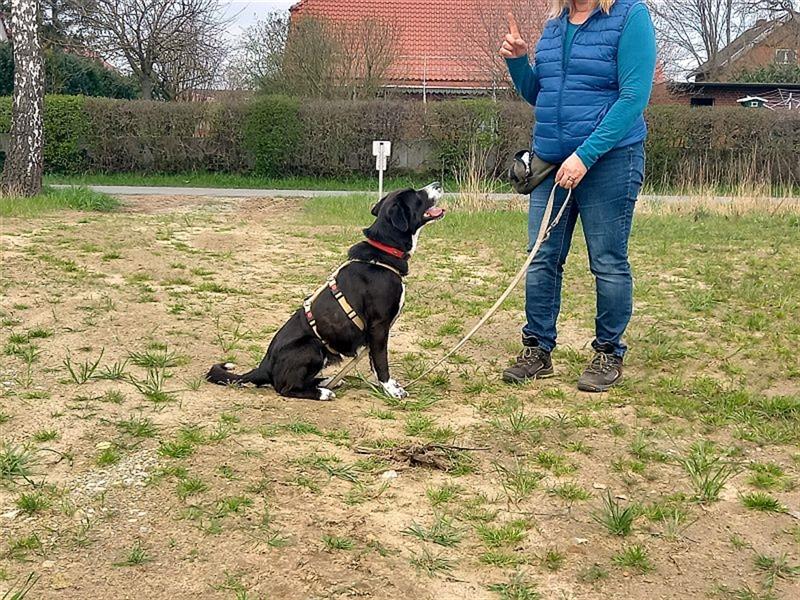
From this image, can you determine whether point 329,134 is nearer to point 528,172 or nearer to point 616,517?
point 528,172

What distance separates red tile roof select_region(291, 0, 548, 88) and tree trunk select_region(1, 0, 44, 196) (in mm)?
12503

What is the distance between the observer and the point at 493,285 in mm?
7547

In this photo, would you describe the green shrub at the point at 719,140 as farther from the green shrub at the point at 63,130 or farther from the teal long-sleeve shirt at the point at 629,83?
the teal long-sleeve shirt at the point at 629,83

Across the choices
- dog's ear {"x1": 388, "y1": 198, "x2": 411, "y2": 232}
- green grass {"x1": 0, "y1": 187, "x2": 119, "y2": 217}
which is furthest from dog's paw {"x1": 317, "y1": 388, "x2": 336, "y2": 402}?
green grass {"x1": 0, "y1": 187, "x2": 119, "y2": 217}

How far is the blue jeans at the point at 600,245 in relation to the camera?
4.30 metres

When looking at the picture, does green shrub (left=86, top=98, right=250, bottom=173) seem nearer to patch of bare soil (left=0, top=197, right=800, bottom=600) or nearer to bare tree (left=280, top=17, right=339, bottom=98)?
bare tree (left=280, top=17, right=339, bottom=98)

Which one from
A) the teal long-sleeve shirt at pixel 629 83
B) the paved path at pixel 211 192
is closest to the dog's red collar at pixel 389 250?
the teal long-sleeve shirt at pixel 629 83

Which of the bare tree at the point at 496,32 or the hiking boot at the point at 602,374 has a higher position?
the bare tree at the point at 496,32

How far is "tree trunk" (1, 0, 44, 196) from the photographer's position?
12195mm

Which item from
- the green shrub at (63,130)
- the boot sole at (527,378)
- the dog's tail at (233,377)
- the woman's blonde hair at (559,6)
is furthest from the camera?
the green shrub at (63,130)

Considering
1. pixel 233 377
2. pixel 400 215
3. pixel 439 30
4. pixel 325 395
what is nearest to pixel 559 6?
pixel 400 215

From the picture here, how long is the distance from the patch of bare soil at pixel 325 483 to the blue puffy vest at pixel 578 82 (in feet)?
4.36

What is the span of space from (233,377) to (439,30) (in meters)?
25.5

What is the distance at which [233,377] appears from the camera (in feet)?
14.5
